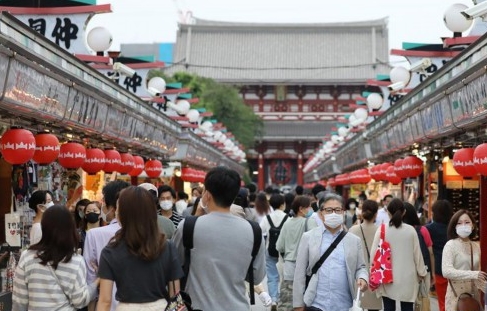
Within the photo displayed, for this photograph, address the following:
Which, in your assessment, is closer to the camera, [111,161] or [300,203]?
[300,203]

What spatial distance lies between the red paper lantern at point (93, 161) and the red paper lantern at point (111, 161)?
75cm

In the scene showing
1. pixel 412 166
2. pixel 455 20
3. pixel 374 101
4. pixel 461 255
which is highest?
pixel 374 101

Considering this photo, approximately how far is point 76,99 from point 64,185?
7.63 feet

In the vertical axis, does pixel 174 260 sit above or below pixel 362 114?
below

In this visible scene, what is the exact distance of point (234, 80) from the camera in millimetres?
76500

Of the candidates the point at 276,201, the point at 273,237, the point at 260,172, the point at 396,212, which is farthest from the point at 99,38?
the point at 260,172

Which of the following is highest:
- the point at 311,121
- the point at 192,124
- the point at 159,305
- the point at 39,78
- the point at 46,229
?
the point at 311,121

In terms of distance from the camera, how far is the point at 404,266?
34.2 feet

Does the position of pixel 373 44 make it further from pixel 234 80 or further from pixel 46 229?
pixel 46 229

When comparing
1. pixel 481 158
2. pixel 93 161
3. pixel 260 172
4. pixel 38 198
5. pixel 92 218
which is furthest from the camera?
pixel 260 172

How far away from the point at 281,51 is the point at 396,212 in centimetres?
7034

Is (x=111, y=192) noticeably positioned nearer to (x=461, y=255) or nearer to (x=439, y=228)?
(x=461, y=255)

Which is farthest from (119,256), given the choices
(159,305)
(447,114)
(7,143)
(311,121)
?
(311,121)

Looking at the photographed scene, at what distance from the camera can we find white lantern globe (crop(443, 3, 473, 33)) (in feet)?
52.0
